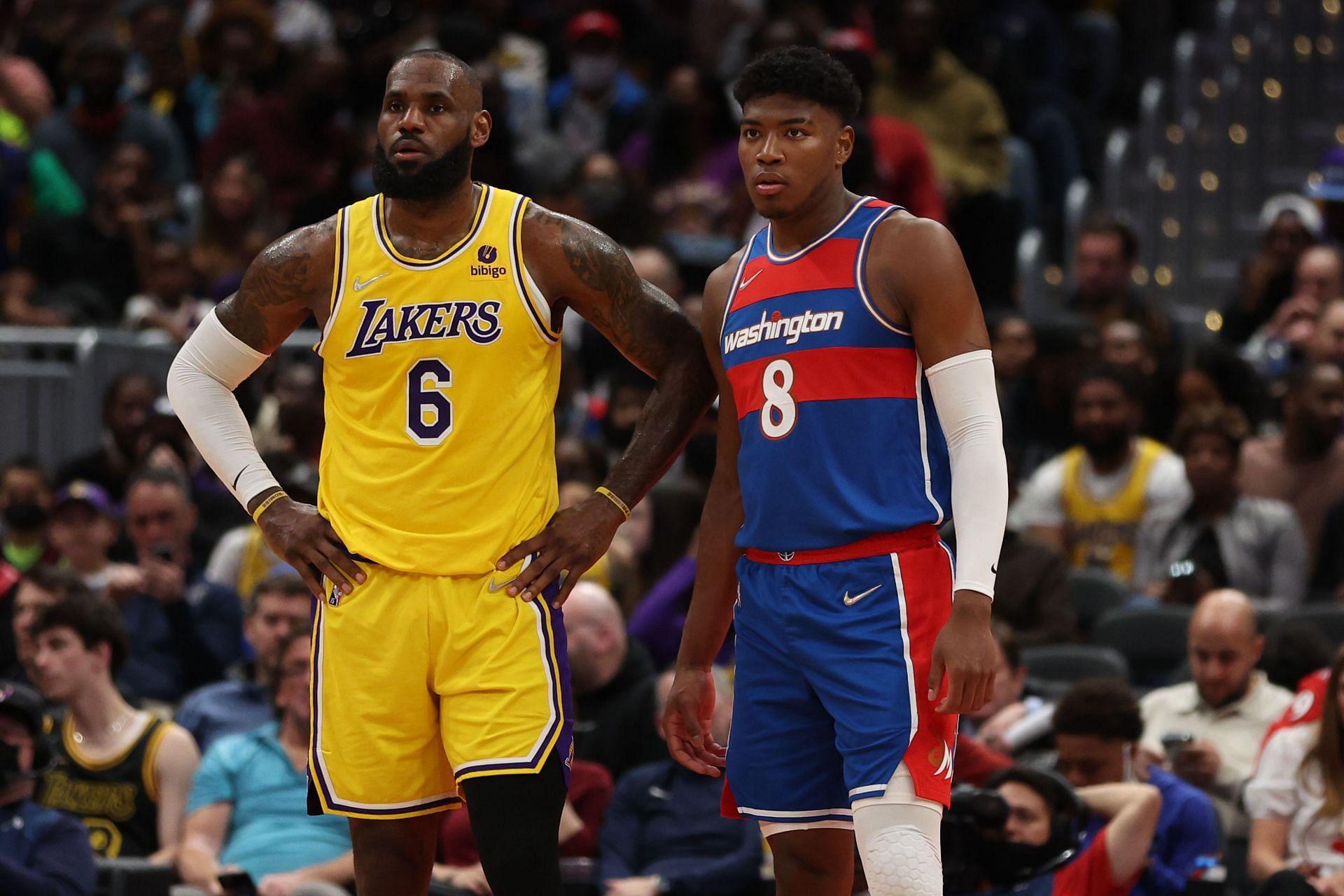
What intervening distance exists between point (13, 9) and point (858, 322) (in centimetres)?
1134

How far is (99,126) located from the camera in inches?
528

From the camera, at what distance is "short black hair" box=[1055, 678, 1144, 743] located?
748 centimetres

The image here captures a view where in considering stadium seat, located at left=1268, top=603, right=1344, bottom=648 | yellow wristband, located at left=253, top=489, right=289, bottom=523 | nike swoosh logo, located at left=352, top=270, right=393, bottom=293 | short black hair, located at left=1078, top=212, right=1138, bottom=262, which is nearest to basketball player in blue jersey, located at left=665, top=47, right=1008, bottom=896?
nike swoosh logo, located at left=352, top=270, right=393, bottom=293

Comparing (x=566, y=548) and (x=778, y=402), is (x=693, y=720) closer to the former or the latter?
(x=566, y=548)

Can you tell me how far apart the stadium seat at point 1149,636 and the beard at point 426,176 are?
201 inches

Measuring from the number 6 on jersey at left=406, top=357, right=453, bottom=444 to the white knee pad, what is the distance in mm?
1309

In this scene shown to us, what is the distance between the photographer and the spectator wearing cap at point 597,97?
13.9m

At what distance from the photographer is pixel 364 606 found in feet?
16.6

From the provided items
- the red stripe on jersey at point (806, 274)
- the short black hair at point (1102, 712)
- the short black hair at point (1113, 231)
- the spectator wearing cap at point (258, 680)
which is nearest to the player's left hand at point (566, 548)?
the red stripe on jersey at point (806, 274)

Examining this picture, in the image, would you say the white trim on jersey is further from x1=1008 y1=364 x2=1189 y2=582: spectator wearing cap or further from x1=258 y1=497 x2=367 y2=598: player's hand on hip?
x1=1008 y1=364 x2=1189 y2=582: spectator wearing cap

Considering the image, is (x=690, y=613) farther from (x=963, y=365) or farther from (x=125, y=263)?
(x=125, y=263)

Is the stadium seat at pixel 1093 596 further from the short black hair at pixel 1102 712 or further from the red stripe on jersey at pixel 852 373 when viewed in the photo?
the red stripe on jersey at pixel 852 373

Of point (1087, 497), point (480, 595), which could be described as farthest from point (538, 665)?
point (1087, 497)

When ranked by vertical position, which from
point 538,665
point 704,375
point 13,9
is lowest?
point 538,665
